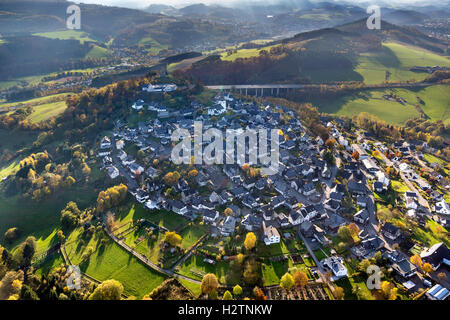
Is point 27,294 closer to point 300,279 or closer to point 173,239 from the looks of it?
point 173,239

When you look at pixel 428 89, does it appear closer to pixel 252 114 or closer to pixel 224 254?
pixel 252 114

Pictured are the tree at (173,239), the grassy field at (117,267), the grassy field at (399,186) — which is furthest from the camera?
the grassy field at (399,186)

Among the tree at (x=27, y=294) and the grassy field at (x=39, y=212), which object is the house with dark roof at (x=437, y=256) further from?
the grassy field at (x=39, y=212)

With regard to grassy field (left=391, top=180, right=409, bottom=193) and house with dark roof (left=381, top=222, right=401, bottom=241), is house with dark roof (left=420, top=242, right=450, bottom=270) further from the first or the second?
grassy field (left=391, top=180, right=409, bottom=193)

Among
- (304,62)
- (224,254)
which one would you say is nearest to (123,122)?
(224,254)

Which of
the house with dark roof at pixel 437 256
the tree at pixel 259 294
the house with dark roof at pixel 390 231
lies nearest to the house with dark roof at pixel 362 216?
the house with dark roof at pixel 390 231
